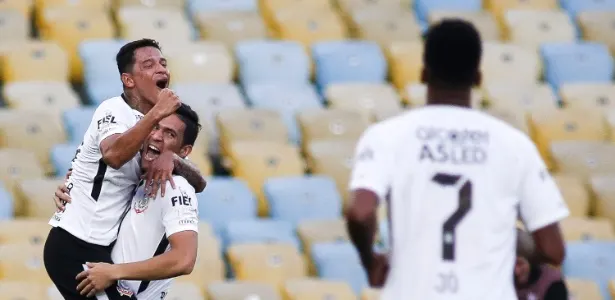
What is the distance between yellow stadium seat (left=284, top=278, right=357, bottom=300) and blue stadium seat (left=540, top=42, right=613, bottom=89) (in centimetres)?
423

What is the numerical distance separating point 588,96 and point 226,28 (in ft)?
10.1

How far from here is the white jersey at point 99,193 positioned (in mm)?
6188

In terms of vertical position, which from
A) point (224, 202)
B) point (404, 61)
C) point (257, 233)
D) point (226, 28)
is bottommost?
point (257, 233)

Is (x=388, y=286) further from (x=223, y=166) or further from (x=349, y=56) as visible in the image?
(x=349, y=56)

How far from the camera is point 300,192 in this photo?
10.4 meters

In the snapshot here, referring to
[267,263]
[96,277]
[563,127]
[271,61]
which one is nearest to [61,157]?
Answer: [267,263]

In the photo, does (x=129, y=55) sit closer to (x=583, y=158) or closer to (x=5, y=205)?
(x=5, y=205)

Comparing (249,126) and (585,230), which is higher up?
(249,126)

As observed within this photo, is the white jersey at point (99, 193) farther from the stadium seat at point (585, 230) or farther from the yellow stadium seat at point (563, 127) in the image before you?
the yellow stadium seat at point (563, 127)

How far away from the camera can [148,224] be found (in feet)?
20.3

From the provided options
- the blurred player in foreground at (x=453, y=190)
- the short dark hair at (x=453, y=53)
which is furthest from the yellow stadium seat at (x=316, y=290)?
the short dark hair at (x=453, y=53)

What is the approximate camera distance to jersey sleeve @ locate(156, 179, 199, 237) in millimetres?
6043

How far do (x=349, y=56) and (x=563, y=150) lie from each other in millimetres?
1932

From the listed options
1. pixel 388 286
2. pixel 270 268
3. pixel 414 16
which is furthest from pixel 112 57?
pixel 388 286
